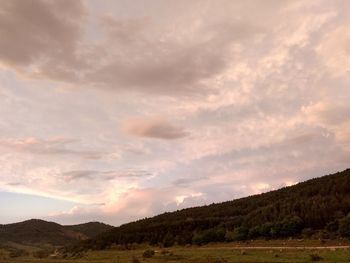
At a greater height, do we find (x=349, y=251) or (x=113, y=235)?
(x=113, y=235)

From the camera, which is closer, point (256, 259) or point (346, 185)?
point (256, 259)

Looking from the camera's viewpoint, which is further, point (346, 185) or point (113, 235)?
point (113, 235)

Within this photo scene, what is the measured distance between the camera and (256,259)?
239ft

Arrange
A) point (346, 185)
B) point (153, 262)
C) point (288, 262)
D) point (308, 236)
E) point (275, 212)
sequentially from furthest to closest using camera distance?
point (346, 185)
point (275, 212)
point (308, 236)
point (153, 262)
point (288, 262)

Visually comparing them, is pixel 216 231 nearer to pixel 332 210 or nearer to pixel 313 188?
pixel 332 210

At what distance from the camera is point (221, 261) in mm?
72812

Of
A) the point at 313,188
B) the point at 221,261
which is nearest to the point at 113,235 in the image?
the point at 313,188

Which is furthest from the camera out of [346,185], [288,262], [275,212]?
[346,185]

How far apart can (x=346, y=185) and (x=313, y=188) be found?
20.0 meters

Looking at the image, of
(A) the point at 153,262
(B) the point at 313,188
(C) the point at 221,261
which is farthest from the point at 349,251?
(B) the point at 313,188

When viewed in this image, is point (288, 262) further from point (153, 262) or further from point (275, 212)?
point (275, 212)

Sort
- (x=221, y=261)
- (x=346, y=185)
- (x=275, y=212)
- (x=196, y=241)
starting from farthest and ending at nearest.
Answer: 1. (x=346, y=185)
2. (x=275, y=212)
3. (x=196, y=241)
4. (x=221, y=261)

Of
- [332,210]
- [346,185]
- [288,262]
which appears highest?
[346,185]

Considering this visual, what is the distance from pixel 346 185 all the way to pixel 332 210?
3001 cm
